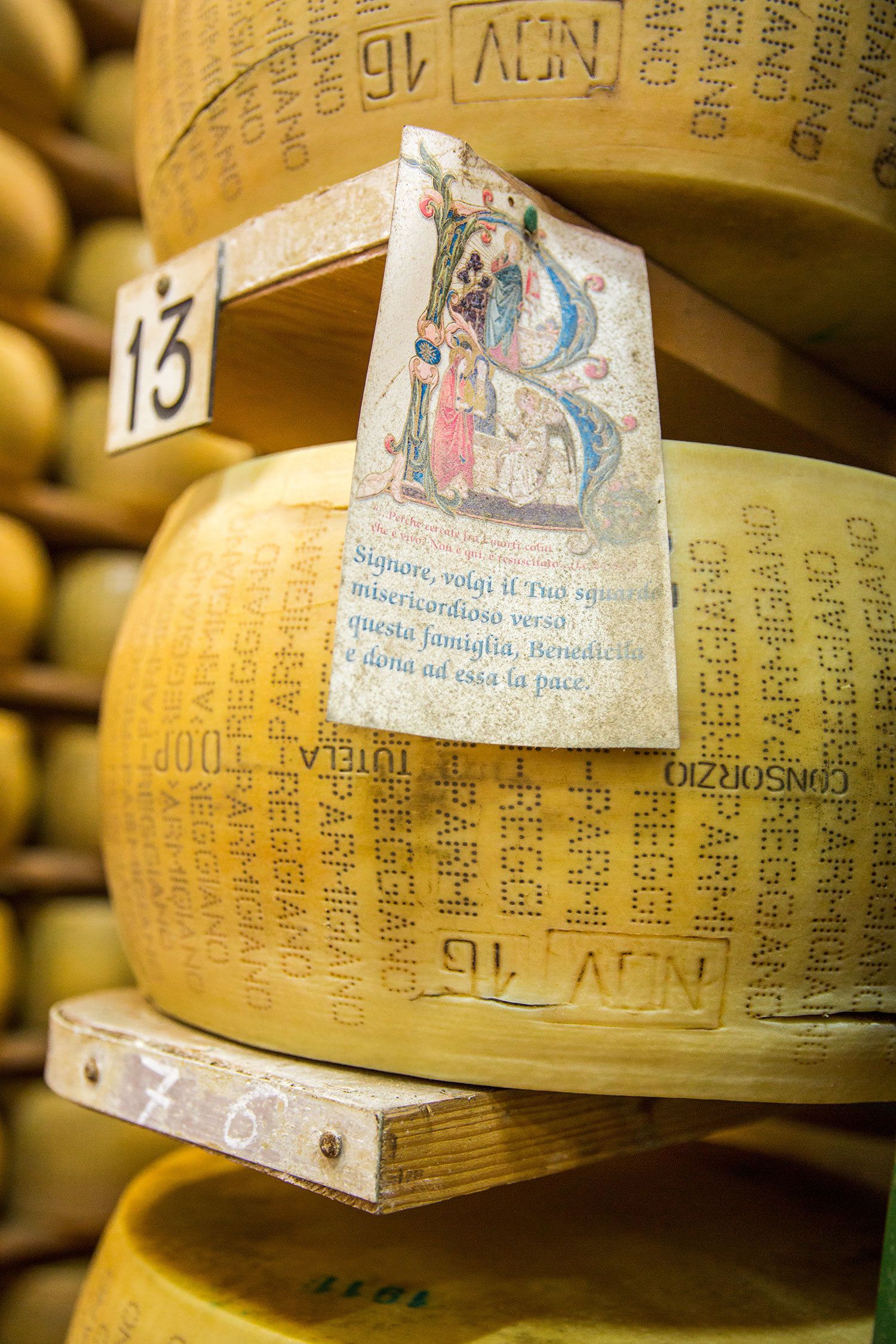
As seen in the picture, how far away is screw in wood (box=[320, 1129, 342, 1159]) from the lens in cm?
64

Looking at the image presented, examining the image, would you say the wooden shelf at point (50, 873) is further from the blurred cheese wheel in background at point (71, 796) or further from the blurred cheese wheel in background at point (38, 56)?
the blurred cheese wheel in background at point (38, 56)

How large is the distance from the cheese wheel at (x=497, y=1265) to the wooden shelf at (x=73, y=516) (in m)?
0.94

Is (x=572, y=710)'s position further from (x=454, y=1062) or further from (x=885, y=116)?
(x=885, y=116)

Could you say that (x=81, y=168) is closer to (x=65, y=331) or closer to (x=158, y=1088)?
(x=65, y=331)

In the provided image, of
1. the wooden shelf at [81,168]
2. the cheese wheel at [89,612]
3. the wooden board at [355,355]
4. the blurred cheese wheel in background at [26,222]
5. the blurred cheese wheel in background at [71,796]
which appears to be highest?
the wooden shelf at [81,168]

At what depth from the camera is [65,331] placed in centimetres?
165

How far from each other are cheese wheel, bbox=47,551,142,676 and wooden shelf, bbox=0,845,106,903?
0.27 meters

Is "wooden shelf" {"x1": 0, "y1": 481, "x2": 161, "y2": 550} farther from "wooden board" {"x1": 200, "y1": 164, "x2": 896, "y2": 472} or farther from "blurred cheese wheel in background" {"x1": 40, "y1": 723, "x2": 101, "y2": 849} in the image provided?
"wooden board" {"x1": 200, "y1": 164, "x2": 896, "y2": 472}

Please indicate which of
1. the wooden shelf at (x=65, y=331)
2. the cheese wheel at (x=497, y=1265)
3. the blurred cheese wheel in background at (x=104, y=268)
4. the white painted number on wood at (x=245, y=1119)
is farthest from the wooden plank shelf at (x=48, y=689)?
the white painted number on wood at (x=245, y=1119)

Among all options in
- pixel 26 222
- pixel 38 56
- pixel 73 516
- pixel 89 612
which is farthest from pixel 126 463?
pixel 38 56

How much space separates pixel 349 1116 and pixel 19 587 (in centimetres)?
110

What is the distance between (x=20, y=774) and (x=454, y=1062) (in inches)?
39.9

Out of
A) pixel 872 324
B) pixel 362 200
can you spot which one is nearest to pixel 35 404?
pixel 362 200

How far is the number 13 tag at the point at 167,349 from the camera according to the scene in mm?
831
